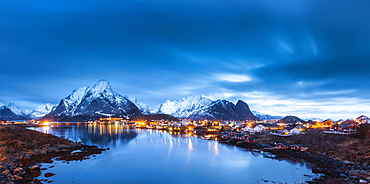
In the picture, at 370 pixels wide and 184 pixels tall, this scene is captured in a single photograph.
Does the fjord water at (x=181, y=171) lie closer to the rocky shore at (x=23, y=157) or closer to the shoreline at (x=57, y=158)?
the shoreline at (x=57, y=158)

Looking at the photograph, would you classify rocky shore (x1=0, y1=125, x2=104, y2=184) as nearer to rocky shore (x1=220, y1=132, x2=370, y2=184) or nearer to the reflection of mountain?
the reflection of mountain

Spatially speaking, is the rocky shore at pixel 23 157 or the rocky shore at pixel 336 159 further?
the rocky shore at pixel 336 159

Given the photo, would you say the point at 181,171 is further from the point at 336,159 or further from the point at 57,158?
the point at 336,159

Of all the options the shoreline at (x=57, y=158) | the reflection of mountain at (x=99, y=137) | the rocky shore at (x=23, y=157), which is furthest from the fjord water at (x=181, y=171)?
the reflection of mountain at (x=99, y=137)

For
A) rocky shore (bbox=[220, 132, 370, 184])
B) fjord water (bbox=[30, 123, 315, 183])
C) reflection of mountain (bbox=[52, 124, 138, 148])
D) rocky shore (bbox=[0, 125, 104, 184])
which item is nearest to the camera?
rocky shore (bbox=[0, 125, 104, 184])

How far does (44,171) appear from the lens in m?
28.6

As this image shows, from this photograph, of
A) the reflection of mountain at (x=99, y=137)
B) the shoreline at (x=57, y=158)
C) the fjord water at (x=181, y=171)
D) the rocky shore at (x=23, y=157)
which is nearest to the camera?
the rocky shore at (x=23, y=157)

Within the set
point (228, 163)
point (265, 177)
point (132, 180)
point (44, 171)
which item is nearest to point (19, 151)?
point (44, 171)

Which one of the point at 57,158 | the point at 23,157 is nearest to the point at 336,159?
the point at 57,158

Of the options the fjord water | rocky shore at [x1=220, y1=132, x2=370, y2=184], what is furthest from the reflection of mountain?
rocky shore at [x1=220, y1=132, x2=370, y2=184]

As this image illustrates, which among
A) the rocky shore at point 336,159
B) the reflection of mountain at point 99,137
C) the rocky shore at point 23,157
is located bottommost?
the reflection of mountain at point 99,137

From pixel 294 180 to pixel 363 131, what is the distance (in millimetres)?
35609

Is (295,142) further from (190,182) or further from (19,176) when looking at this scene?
(19,176)

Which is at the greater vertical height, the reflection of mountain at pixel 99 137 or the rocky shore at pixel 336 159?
the rocky shore at pixel 336 159
